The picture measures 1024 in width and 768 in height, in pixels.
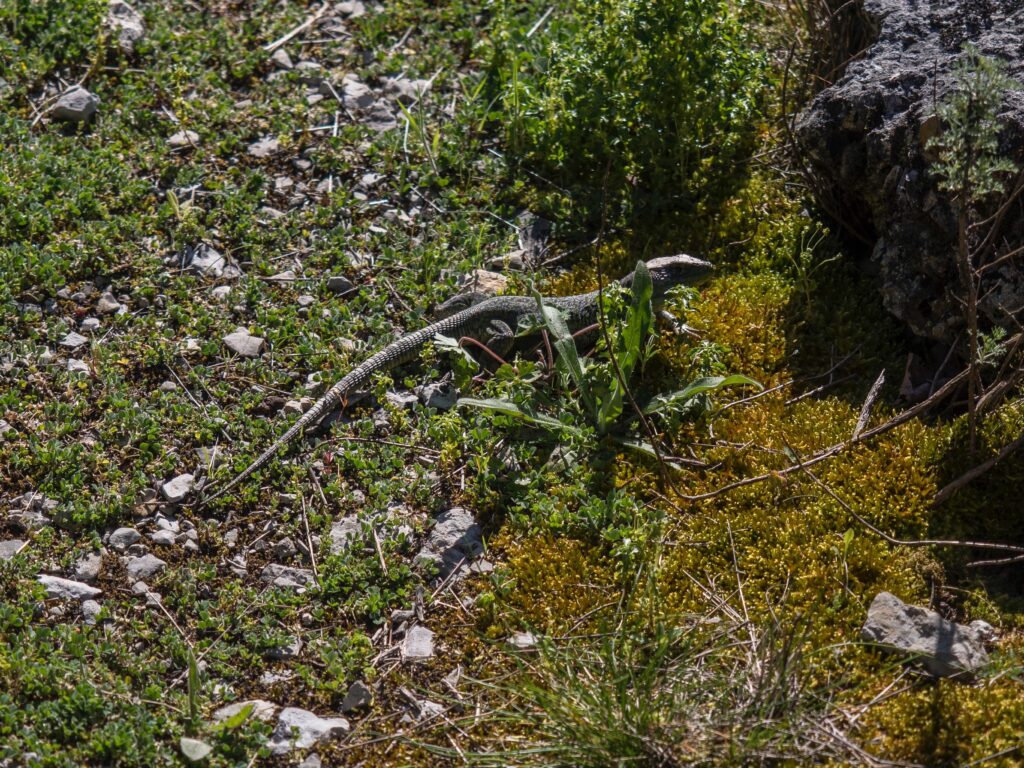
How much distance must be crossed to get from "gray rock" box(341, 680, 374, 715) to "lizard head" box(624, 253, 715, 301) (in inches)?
121

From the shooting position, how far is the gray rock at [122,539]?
5.46 metres

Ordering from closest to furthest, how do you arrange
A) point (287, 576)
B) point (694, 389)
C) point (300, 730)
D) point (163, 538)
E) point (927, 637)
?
point (300, 730) → point (927, 637) → point (287, 576) → point (163, 538) → point (694, 389)

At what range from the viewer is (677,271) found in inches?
264

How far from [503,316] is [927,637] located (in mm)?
3142

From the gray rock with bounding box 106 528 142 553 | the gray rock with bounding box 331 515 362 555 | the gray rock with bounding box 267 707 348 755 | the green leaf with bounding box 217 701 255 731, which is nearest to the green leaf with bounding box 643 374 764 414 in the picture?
the gray rock with bounding box 331 515 362 555

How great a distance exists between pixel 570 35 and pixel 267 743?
238 inches

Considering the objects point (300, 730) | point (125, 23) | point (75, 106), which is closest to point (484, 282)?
point (300, 730)

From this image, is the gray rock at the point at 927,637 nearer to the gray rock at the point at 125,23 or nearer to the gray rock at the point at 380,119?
the gray rock at the point at 380,119

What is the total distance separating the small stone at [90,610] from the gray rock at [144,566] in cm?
23

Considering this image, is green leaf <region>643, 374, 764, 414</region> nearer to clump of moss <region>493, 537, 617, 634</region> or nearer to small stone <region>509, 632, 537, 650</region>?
clump of moss <region>493, 537, 617, 634</region>

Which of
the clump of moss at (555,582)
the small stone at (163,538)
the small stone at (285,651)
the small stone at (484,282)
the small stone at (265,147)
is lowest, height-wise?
the small stone at (285,651)

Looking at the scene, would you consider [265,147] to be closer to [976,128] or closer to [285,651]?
[285,651]

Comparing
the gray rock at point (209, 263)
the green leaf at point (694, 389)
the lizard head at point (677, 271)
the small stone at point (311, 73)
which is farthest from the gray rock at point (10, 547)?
the small stone at point (311, 73)

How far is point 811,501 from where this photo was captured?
18.2ft
